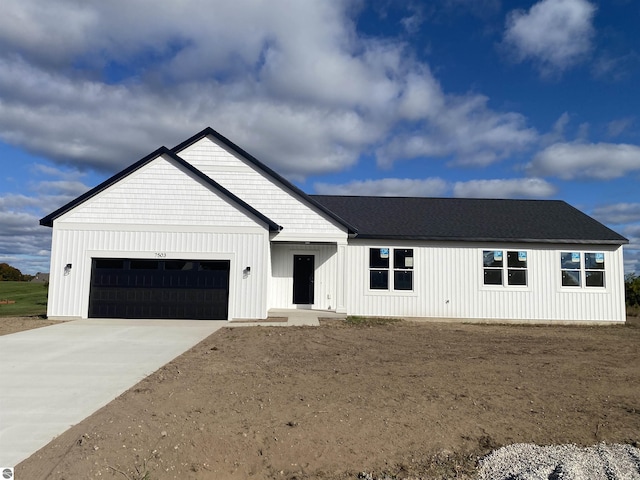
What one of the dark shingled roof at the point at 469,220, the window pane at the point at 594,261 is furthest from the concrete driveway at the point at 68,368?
the window pane at the point at 594,261

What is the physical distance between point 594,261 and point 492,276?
4043mm

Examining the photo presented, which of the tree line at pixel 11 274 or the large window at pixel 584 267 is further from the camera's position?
the tree line at pixel 11 274

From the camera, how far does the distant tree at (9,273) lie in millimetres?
62194

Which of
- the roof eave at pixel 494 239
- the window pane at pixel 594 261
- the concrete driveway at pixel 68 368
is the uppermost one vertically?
the roof eave at pixel 494 239

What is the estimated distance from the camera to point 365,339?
→ 12.1 metres

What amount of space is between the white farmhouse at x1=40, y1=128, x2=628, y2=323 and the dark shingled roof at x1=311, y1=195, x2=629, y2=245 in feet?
0.25

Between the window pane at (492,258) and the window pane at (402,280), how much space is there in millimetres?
2930

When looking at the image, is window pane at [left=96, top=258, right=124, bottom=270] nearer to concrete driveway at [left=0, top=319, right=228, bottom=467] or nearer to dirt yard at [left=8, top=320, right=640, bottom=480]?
concrete driveway at [left=0, top=319, right=228, bottom=467]

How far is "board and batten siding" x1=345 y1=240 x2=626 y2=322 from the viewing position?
56.6ft

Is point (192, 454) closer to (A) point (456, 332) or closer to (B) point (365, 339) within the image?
(B) point (365, 339)

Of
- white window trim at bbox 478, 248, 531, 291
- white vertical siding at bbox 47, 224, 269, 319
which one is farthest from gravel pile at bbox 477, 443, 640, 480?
white window trim at bbox 478, 248, 531, 291

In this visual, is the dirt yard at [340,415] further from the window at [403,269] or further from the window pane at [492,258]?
the window pane at [492,258]

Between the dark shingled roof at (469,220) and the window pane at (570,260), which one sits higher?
the dark shingled roof at (469,220)

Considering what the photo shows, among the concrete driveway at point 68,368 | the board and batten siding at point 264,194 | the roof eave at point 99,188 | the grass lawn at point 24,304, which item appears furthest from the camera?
the grass lawn at point 24,304
